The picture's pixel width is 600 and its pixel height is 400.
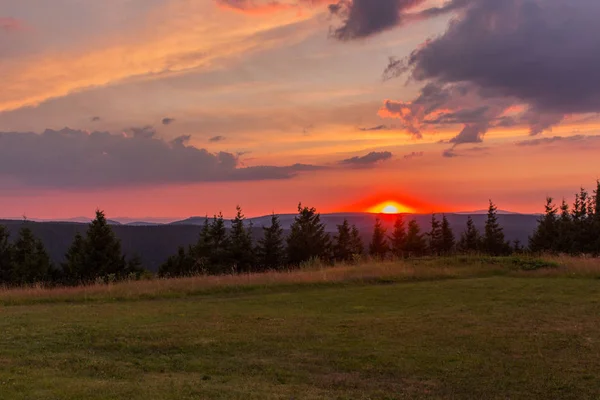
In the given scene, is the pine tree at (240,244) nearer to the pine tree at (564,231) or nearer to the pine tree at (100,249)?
the pine tree at (100,249)

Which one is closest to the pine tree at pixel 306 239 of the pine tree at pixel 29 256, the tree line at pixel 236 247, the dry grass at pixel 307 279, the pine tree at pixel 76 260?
the tree line at pixel 236 247

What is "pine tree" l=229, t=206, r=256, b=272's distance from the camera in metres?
56.1

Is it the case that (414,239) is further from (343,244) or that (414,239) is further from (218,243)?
(218,243)

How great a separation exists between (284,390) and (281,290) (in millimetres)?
12801

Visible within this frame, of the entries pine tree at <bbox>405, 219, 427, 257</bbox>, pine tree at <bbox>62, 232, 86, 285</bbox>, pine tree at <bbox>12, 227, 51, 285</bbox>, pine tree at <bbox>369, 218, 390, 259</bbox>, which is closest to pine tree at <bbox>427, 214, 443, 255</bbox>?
pine tree at <bbox>405, 219, 427, 257</bbox>

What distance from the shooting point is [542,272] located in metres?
21.9

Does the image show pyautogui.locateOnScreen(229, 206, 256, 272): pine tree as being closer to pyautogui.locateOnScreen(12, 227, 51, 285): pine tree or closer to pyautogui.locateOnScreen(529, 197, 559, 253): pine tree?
pyautogui.locateOnScreen(12, 227, 51, 285): pine tree

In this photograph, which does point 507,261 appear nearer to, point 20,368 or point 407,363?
point 407,363

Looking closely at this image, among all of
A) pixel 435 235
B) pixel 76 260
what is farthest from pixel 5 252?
pixel 435 235

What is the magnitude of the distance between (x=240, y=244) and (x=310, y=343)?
46.2 m

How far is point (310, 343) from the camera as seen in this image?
1080cm

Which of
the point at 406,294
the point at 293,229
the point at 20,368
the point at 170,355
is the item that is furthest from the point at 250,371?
the point at 293,229

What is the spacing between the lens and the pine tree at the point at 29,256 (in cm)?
5347

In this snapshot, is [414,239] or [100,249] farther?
[414,239]
